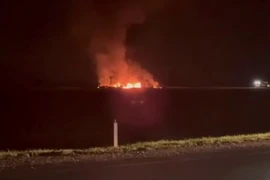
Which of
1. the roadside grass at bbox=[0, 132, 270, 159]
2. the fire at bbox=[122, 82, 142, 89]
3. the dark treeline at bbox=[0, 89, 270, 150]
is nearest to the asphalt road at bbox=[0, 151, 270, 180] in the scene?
the roadside grass at bbox=[0, 132, 270, 159]

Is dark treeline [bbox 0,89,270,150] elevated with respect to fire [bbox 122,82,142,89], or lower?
lower

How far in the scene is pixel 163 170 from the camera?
9.90m

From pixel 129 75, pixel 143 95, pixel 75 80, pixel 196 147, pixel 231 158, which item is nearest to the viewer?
pixel 231 158

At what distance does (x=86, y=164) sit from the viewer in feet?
36.0

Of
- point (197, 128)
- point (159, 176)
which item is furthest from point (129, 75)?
point (159, 176)

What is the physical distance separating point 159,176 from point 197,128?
22.9 meters

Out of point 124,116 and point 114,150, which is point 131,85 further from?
point 114,150

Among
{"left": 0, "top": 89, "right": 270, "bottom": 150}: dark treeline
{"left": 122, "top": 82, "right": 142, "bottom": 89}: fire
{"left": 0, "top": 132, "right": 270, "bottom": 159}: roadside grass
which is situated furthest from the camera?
{"left": 122, "top": 82, "right": 142, "bottom": 89}: fire

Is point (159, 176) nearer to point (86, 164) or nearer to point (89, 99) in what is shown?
point (86, 164)

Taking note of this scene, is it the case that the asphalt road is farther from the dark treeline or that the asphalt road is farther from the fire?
the fire

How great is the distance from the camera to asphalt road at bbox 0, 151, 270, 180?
30.0 ft

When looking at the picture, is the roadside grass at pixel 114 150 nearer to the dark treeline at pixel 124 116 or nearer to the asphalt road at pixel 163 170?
the asphalt road at pixel 163 170

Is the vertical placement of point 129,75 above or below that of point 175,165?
above

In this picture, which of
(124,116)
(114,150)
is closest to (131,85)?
(124,116)
